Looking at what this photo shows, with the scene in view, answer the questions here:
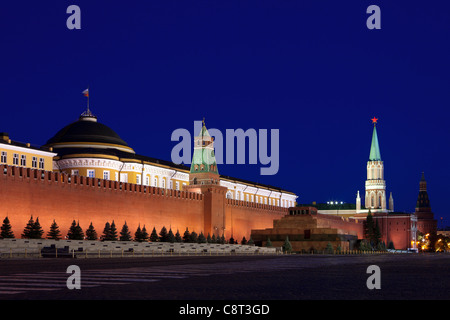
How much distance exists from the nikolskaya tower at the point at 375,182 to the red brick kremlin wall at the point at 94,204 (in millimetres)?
65223

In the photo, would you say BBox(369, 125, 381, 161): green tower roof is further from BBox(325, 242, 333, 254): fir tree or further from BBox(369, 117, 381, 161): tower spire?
BBox(325, 242, 333, 254): fir tree

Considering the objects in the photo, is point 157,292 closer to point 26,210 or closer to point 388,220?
point 26,210

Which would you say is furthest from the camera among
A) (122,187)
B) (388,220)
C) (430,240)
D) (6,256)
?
(430,240)

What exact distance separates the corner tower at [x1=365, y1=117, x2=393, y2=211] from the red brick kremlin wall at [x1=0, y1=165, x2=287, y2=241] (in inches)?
2574

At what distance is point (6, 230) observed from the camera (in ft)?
113

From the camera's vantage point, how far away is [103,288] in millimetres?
10867

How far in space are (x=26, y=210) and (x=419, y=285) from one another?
1142 inches

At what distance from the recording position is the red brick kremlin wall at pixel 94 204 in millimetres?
36781

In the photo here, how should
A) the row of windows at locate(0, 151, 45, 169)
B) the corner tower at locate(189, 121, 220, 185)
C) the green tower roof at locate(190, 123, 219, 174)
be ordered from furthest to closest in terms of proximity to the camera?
the green tower roof at locate(190, 123, 219, 174)
the corner tower at locate(189, 121, 220, 185)
the row of windows at locate(0, 151, 45, 169)

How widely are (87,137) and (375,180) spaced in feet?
243

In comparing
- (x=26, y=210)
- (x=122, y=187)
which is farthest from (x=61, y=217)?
(x=122, y=187)

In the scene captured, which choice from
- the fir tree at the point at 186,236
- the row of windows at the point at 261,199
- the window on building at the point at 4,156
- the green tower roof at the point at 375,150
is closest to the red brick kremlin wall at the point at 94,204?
the fir tree at the point at 186,236

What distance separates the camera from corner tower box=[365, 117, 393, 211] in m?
120

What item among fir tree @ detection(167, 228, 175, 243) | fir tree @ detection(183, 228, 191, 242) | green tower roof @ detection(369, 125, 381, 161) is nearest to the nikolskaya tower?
green tower roof @ detection(369, 125, 381, 161)
